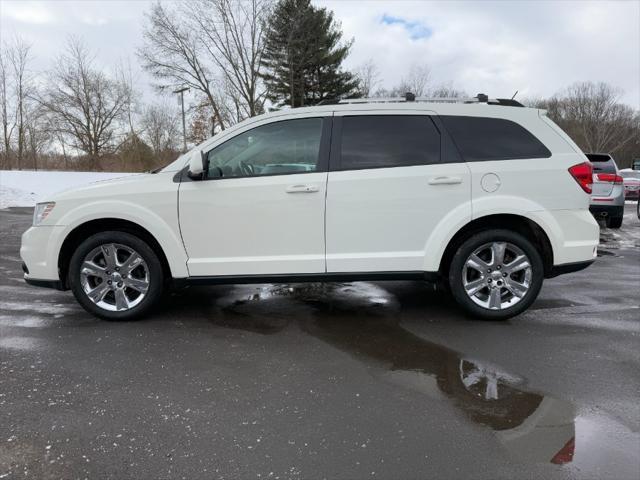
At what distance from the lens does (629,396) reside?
3.02m

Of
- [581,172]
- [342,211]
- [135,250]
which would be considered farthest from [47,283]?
[581,172]

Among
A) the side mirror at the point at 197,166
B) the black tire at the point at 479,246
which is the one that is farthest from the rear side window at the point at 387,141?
the side mirror at the point at 197,166

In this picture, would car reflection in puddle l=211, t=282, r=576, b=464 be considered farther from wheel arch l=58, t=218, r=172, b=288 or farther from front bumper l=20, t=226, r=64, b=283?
front bumper l=20, t=226, r=64, b=283

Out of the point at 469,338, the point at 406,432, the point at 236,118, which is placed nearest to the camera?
the point at 406,432

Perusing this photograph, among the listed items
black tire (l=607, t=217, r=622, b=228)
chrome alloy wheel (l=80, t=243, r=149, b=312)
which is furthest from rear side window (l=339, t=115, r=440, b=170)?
black tire (l=607, t=217, r=622, b=228)

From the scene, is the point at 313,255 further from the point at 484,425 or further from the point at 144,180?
the point at 484,425

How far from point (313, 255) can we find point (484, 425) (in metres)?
2.05

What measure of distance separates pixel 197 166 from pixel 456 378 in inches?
105

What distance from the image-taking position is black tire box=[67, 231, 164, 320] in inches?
167

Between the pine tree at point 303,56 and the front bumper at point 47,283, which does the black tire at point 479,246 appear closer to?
the front bumper at point 47,283

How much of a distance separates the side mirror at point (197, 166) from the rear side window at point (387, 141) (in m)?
1.19

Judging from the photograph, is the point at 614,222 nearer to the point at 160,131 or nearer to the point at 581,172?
the point at 581,172

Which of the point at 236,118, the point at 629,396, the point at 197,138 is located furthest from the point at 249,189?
A: the point at 197,138

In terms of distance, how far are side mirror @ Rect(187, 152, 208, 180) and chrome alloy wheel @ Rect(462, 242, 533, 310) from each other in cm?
249
